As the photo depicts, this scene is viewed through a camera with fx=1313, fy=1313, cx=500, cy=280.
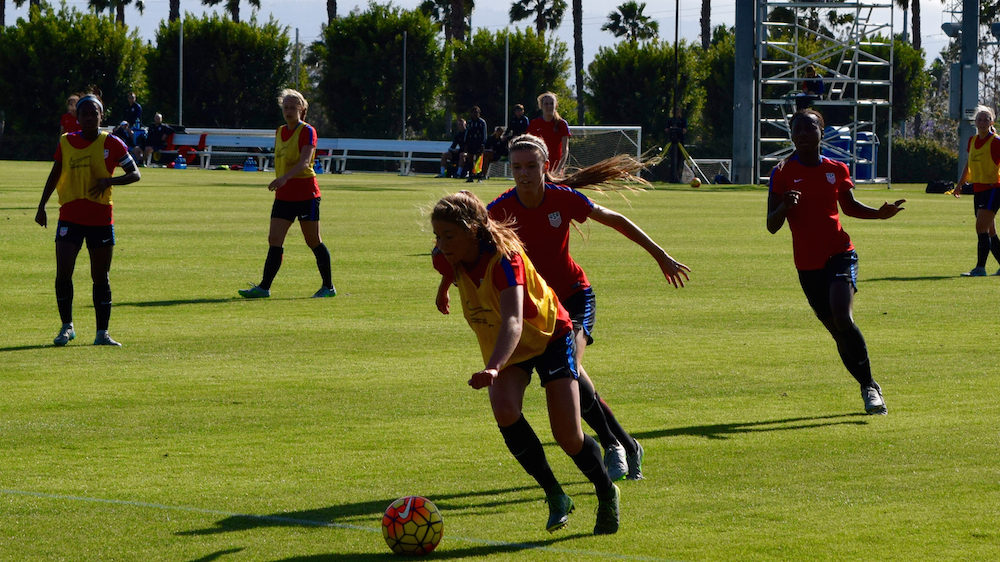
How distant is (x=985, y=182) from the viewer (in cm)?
1697

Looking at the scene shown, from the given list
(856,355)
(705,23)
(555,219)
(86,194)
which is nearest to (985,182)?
(856,355)

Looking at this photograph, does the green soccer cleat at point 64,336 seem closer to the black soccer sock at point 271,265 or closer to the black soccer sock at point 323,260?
the black soccer sock at point 271,265

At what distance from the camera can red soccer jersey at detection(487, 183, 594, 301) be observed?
21.5 ft

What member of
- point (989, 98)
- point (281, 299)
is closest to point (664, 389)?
point (281, 299)

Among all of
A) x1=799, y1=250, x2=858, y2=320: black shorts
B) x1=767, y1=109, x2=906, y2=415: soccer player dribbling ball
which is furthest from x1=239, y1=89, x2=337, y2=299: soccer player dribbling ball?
x1=799, y1=250, x2=858, y2=320: black shorts

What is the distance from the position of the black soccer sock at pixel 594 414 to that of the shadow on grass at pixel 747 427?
98 cm

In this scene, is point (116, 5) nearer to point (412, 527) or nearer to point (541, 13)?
point (541, 13)

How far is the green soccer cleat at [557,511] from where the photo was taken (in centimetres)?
543

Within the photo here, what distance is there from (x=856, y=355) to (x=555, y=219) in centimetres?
263

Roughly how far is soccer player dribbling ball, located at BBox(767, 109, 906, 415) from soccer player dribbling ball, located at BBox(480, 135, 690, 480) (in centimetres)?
187

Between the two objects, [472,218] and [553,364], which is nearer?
[472,218]

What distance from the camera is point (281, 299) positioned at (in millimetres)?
13547

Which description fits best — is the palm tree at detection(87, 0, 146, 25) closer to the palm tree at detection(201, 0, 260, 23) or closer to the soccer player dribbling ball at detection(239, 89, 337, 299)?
the palm tree at detection(201, 0, 260, 23)

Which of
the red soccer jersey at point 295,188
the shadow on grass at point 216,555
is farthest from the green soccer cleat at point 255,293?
the shadow on grass at point 216,555
